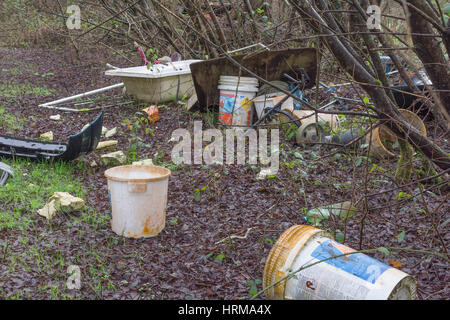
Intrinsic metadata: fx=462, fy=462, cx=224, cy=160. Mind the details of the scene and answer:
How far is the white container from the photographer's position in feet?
20.9

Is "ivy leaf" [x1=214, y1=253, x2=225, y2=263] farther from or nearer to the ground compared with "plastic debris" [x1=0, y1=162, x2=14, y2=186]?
nearer to the ground

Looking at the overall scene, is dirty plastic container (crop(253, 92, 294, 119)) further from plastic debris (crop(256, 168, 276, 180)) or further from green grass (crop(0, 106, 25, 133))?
green grass (crop(0, 106, 25, 133))

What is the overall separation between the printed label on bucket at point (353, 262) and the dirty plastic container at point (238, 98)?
10.8 ft

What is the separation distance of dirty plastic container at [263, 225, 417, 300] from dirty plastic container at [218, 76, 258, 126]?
3197mm

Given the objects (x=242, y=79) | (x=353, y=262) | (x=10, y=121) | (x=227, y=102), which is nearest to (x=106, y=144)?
(x=227, y=102)

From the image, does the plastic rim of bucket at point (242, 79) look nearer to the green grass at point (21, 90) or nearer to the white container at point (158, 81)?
the white container at point (158, 81)

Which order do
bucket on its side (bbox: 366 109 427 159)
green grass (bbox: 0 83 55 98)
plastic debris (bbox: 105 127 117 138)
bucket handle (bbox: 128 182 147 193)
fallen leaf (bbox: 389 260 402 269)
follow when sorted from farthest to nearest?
green grass (bbox: 0 83 55 98)
plastic debris (bbox: 105 127 117 138)
bucket on its side (bbox: 366 109 427 159)
bucket handle (bbox: 128 182 147 193)
fallen leaf (bbox: 389 260 402 269)

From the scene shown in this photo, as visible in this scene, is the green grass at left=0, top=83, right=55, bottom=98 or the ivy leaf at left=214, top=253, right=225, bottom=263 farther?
the green grass at left=0, top=83, right=55, bottom=98

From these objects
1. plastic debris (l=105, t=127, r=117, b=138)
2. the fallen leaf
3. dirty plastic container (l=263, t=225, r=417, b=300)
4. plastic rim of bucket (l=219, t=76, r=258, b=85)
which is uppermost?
plastic rim of bucket (l=219, t=76, r=258, b=85)

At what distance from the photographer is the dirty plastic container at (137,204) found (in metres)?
3.21

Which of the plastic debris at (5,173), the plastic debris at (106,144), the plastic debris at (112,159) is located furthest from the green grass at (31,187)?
the plastic debris at (106,144)

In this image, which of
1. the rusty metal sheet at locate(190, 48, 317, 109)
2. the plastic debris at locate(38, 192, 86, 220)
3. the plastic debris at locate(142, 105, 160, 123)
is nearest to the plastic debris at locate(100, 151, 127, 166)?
the plastic debris at locate(38, 192, 86, 220)
